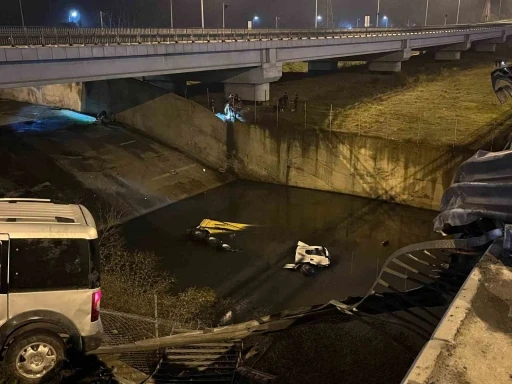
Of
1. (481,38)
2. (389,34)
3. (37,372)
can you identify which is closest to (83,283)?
(37,372)

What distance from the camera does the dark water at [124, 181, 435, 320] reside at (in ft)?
51.9

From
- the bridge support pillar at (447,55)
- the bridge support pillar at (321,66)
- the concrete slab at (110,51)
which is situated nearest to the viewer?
the concrete slab at (110,51)

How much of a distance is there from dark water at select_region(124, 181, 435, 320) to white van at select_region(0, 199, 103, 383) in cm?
746

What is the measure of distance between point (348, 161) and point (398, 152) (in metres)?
2.87

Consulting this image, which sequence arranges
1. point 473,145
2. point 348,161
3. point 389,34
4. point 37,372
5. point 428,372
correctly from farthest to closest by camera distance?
1. point 389,34
2. point 348,161
3. point 473,145
4. point 37,372
5. point 428,372

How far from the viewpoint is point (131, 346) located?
838 centimetres

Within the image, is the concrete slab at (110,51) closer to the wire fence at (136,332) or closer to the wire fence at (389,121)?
the wire fence at (389,121)

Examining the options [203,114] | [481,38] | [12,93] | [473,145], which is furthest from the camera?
[481,38]

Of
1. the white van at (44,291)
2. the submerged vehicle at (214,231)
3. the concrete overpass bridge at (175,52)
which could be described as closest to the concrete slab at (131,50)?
the concrete overpass bridge at (175,52)

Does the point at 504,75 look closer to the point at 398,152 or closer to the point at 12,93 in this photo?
the point at 398,152

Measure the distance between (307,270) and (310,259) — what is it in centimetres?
93

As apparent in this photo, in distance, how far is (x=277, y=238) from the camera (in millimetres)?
20609

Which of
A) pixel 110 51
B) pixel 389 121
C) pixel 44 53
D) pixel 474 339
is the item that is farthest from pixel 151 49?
pixel 474 339

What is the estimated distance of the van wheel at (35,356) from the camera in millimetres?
6867
